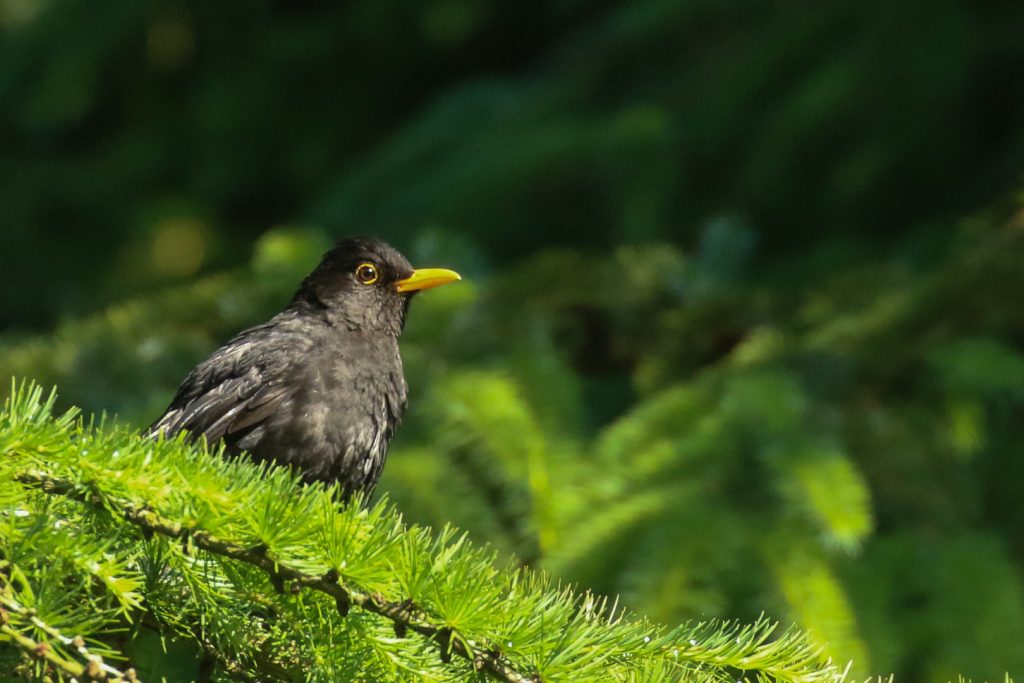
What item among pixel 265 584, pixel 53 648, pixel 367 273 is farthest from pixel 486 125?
pixel 53 648

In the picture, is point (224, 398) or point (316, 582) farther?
point (224, 398)

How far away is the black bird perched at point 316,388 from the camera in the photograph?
333 cm

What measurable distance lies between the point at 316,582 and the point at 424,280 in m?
2.26

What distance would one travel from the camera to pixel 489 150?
4891 millimetres

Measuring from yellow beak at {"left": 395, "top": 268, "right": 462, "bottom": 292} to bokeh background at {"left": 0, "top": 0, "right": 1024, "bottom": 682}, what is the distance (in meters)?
0.13

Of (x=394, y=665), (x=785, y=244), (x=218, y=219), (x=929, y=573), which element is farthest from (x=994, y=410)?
(x=218, y=219)

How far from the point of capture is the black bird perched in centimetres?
333

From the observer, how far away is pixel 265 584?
185cm

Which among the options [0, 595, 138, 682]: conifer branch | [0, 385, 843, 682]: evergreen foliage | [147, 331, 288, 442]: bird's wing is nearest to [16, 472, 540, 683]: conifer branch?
[0, 385, 843, 682]: evergreen foliage

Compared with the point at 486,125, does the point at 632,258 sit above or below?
below

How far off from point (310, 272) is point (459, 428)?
942 mm

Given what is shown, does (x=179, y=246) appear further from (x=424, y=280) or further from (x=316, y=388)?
(x=316, y=388)

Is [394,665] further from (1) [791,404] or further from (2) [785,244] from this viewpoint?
(2) [785,244]

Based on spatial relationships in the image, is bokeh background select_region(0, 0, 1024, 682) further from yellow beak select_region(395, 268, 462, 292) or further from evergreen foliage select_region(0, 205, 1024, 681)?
yellow beak select_region(395, 268, 462, 292)
